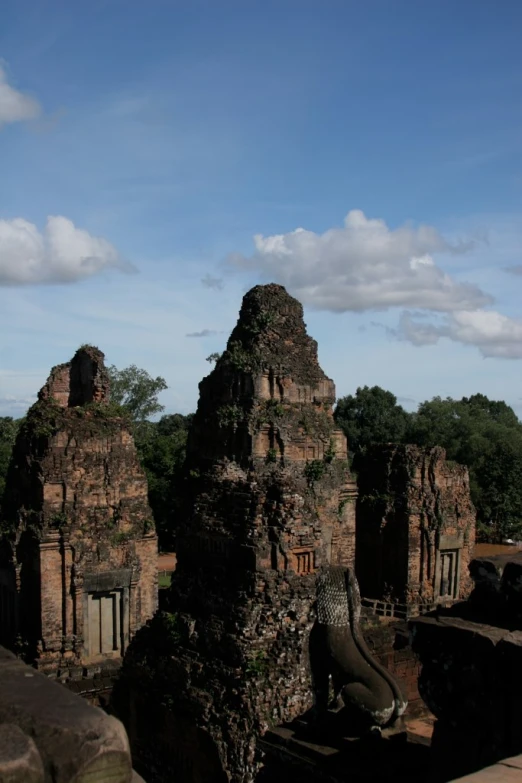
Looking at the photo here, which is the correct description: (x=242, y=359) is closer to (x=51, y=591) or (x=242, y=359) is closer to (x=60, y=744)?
(x=51, y=591)

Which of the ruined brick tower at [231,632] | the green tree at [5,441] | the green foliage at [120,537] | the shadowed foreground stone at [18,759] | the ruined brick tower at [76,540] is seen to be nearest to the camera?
the shadowed foreground stone at [18,759]

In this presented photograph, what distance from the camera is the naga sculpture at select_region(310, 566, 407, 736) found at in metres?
7.32

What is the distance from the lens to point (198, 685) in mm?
10672

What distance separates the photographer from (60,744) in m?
2.33

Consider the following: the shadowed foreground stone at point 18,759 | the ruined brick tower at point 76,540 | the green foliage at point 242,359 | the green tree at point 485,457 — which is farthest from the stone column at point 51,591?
the green tree at point 485,457

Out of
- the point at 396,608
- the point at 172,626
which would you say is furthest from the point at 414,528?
the point at 172,626

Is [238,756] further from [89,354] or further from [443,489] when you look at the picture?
[443,489]

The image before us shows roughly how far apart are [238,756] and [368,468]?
597 inches

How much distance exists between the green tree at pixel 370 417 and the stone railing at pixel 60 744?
56.0 m

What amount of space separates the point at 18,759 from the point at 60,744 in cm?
17

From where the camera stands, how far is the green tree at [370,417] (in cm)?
5869

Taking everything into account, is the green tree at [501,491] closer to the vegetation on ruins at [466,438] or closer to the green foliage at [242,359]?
the vegetation on ruins at [466,438]

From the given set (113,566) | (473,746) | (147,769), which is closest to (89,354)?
(113,566)

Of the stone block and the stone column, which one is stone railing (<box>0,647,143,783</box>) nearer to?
the stone block
